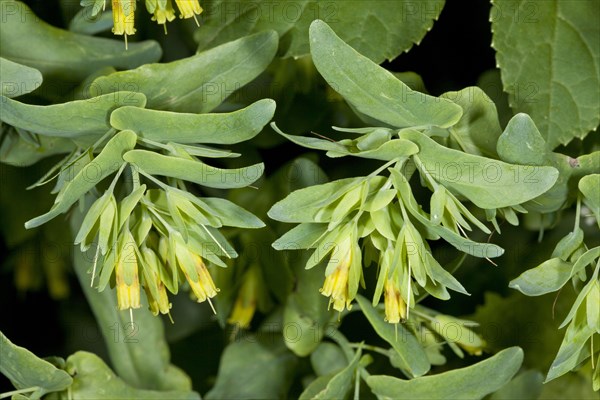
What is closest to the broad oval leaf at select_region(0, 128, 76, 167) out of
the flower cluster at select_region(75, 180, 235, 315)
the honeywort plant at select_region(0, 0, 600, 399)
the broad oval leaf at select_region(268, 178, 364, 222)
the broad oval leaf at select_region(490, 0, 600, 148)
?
the honeywort plant at select_region(0, 0, 600, 399)

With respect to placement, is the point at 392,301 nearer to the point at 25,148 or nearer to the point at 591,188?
the point at 591,188

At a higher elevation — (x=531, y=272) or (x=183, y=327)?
(x=531, y=272)

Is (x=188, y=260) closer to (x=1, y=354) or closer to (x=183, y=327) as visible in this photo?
(x=1, y=354)

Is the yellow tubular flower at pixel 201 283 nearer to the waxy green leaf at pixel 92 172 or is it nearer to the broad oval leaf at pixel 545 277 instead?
the waxy green leaf at pixel 92 172

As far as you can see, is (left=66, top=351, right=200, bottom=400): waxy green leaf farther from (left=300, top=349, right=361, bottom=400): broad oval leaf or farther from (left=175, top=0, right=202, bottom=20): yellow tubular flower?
(left=175, top=0, right=202, bottom=20): yellow tubular flower

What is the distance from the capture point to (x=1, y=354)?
0.64 meters

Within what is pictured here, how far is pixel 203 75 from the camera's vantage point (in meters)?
0.65

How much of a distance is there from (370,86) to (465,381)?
0.23 meters

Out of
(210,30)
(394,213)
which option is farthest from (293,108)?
(394,213)

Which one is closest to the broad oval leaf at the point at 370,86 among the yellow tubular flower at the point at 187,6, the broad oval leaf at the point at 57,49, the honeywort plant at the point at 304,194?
the honeywort plant at the point at 304,194

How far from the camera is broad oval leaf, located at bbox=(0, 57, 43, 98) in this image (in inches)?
24.3

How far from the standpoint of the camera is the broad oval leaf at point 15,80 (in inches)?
24.3

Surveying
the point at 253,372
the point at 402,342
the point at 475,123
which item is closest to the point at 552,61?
the point at 475,123

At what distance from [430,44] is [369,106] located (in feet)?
0.95
